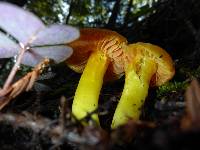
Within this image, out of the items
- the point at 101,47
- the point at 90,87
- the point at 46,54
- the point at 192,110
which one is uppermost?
the point at 101,47

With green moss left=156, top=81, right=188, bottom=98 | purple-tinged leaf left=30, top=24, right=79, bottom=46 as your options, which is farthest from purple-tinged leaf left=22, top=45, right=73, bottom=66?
green moss left=156, top=81, right=188, bottom=98

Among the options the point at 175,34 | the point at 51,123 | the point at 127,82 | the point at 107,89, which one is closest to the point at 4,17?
the point at 51,123

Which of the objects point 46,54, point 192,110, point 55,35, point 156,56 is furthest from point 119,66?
point 192,110

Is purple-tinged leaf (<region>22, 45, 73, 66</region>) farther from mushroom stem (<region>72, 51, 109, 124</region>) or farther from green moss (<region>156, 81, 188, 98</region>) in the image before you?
Result: green moss (<region>156, 81, 188, 98</region>)

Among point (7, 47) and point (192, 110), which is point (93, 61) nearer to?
point (7, 47)

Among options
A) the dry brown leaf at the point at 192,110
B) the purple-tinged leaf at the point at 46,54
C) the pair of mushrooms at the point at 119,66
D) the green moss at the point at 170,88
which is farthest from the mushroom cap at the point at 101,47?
the dry brown leaf at the point at 192,110

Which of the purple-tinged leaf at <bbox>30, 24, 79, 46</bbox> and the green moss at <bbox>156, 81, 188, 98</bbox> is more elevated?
the purple-tinged leaf at <bbox>30, 24, 79, 46</bbox>
